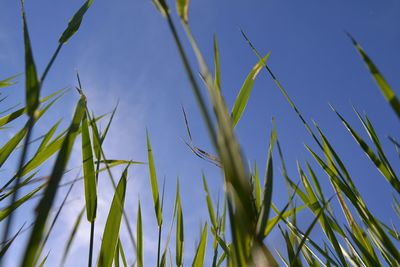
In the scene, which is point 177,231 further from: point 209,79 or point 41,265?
point 209,79

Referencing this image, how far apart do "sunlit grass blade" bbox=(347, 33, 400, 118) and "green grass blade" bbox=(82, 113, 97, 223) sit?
0.33 m

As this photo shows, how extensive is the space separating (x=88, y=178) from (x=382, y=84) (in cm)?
36

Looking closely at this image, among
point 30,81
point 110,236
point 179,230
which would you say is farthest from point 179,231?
point 30,81

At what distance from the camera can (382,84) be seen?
0.22m

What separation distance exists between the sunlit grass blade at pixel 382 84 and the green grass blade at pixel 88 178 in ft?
1.10

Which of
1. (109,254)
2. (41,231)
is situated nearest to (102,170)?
(109,254)

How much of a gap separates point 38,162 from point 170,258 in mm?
347

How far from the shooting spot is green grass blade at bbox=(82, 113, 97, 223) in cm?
46

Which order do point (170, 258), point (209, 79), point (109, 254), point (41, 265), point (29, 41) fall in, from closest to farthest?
point (209, 79), point (29, 41), point (109, 254), point (41, 265), point (170, 258)

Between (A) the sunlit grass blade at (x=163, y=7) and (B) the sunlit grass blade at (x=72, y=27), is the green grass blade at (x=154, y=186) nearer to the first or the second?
(B) the sunlit grass blade at (x=72, y=27)

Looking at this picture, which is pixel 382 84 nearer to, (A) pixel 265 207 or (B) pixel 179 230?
(A) pixel 265 207

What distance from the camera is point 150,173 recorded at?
0.69m

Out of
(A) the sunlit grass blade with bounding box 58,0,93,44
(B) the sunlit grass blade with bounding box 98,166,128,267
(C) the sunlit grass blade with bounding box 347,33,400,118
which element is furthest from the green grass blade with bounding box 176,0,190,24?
(B) the sunlit grass blade with bounding box 98,166,128,267

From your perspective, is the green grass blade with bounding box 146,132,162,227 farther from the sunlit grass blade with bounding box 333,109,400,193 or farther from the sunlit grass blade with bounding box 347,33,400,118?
the sunlit grass blade with bounding box 347,33,400,118
